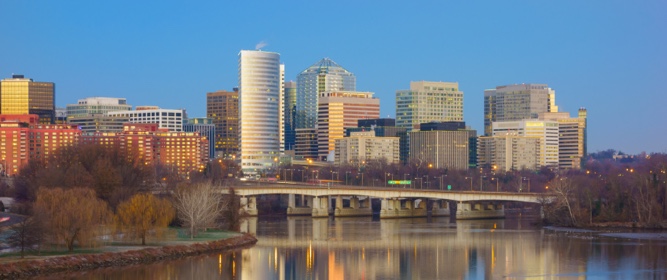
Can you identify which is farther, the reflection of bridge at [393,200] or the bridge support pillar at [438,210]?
the bridge support pillar at [438,210]

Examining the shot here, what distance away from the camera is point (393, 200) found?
15575 centimetres

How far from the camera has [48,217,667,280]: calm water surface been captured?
73.6 meters

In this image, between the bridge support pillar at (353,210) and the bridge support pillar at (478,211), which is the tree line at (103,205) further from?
the bridge support pillar at (478,211)

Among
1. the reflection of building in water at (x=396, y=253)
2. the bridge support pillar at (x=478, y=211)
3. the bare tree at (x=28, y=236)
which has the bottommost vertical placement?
the reflection of building in water at (x=396, y=253)

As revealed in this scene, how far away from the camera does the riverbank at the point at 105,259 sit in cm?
6688

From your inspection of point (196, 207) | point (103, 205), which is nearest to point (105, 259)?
point (103, 205)

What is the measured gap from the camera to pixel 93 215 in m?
79.6

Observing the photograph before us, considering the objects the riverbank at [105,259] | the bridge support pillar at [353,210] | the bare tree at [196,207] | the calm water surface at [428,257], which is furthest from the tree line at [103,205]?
the bridge support pillar at [353,210]

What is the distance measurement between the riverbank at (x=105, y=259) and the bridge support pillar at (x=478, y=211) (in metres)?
60.6

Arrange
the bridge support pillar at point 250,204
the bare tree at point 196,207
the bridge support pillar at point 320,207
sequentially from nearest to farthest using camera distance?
the bare tree at point 196,207
the bridge support pillar at point 320,207
the bridge support pillar at point 250,204

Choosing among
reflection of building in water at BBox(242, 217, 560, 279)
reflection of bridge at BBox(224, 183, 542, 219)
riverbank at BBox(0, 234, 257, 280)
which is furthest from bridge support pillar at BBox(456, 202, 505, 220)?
riverbank at BBox(0, 234, 257, 280)

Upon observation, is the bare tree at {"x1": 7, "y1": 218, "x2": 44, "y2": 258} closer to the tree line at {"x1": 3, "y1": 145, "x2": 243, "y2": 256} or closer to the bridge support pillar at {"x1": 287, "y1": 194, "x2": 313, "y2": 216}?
the tree line at {"x1": 3, "y1": 145, "x2": 243, "y2": 256}

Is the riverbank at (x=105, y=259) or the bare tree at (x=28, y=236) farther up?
the bare tree at (x=28, y=236)

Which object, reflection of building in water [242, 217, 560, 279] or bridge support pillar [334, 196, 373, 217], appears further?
bridge support pillar [334, 196, 373, 217]
